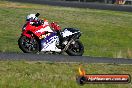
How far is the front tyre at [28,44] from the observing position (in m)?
15.6

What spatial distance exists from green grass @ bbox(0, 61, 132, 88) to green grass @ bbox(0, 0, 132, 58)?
5.50 metres

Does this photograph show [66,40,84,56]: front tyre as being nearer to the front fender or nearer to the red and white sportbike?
the red and white sportbike

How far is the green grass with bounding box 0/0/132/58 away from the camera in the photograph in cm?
2145

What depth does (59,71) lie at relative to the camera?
482 inches

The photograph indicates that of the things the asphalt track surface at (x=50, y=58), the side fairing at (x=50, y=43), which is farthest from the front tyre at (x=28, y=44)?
the asphalt track surface at (x=50, y=58)

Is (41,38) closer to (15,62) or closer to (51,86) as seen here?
(15,62)

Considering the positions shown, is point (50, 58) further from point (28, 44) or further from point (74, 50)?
point (74, 50)

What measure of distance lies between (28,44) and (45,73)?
4.15 meters

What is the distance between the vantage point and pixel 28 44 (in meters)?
15.7

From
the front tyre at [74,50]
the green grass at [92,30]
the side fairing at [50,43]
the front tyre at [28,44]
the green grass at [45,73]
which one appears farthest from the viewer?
the green grass at [92,30]

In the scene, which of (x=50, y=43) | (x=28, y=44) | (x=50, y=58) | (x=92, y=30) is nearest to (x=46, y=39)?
(x=50, y=43)

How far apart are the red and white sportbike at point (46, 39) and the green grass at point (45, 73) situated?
2519 millimetres

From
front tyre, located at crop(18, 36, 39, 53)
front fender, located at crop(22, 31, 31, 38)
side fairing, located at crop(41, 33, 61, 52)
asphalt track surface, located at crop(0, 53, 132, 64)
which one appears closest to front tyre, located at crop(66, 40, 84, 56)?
side fairing, located at crop(41, 33, 61, 52)

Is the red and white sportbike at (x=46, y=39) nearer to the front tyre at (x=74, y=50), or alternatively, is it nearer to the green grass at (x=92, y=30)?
the front tyre at (x=74, y=50)
